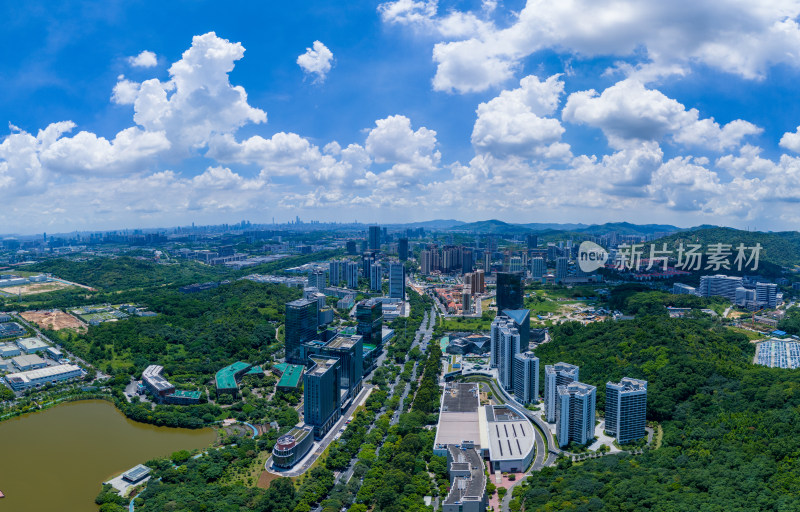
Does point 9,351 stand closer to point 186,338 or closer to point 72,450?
point 186,338

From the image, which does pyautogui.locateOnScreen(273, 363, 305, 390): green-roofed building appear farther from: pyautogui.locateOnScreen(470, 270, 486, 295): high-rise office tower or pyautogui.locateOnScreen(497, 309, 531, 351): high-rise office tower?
pyautogui.locateOnScreen(470, 270, 486, 295): high-rise office tower

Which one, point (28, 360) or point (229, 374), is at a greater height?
point (229, 374)

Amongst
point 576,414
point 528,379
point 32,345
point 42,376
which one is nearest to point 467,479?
point 576,414

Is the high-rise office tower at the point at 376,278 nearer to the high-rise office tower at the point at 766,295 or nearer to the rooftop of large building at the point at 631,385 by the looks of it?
the high-rise office tower at the point at 766,295

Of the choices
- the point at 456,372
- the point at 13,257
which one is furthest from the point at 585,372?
the point at 13,257

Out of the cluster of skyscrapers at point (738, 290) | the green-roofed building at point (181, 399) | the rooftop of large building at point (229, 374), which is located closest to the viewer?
the green-roofed building at point (181, 399)

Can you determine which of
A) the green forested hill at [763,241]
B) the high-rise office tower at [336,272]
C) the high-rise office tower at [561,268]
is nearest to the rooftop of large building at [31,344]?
the high-rise office tower at [336,272]
